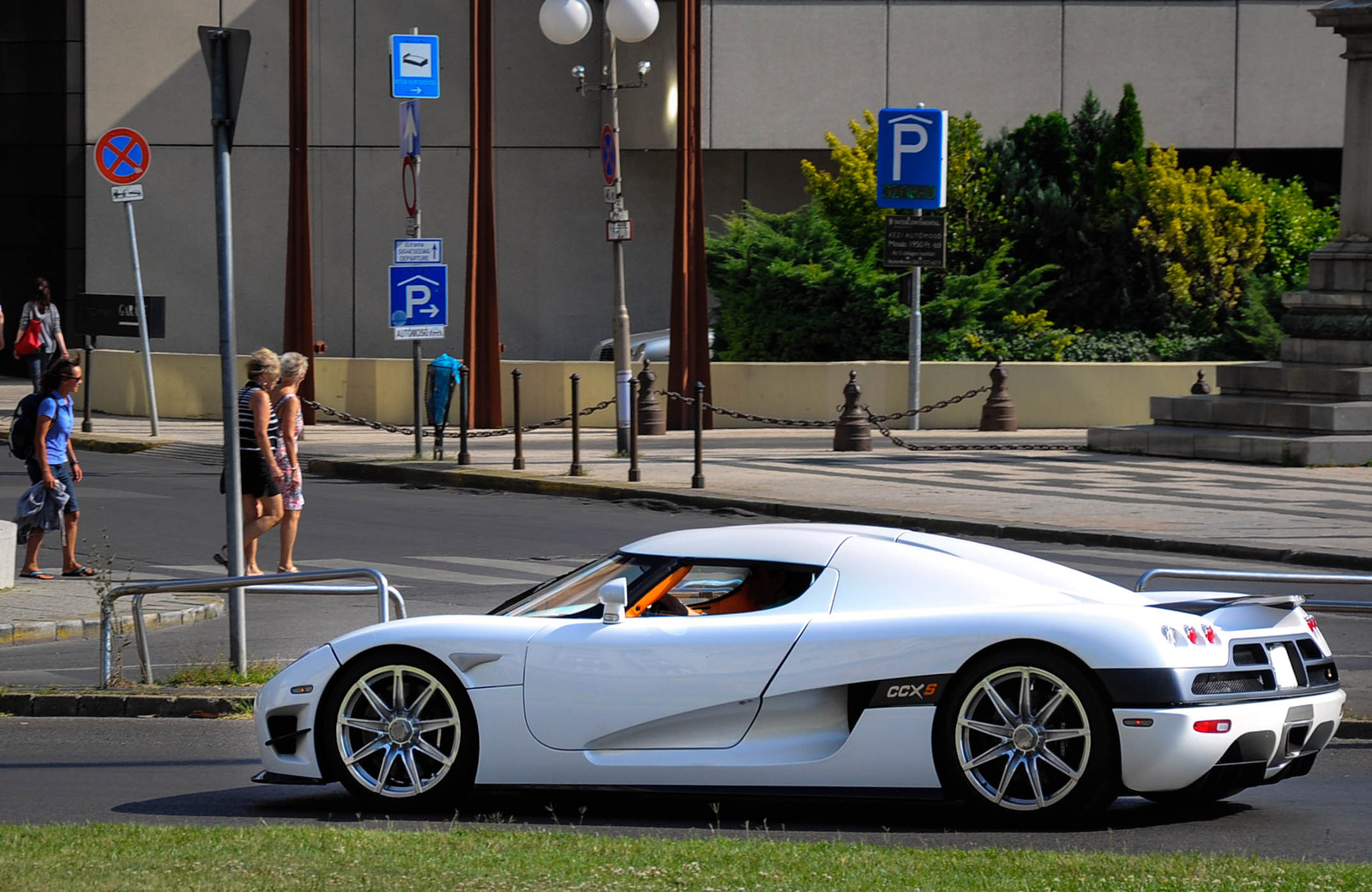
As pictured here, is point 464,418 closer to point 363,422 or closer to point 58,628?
point 363,422

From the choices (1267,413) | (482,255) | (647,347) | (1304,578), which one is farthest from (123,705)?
(647,347)

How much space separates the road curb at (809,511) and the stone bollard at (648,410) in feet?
17.9

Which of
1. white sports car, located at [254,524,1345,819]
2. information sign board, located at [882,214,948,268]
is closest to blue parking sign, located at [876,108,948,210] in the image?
information sign board, located at [882,214,948,268]

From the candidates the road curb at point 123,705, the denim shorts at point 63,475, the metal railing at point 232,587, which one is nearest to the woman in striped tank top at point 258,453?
the denim shorts at point 63,475

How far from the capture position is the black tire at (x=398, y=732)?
754 cm

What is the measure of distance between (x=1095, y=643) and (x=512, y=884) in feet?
7.67

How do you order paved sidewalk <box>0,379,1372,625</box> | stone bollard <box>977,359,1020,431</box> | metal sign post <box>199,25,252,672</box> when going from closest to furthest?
metal sign post <box>199,25,252,672</box> < paved sidewalk <box>0,379,1372,625</box> < stone bollard <box>977,359,1020,431</box>

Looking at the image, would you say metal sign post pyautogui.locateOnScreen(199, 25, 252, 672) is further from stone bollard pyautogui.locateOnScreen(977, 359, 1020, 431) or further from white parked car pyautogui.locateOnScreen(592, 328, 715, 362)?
white parked car pyautogui.locateOnScreen(592, 328, 715, 362)

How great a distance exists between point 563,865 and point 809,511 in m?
12.6

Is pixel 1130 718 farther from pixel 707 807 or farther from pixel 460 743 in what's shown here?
pixel 460 743

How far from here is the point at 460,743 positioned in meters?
7.53

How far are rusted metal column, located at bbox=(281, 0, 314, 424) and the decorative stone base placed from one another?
1132cm

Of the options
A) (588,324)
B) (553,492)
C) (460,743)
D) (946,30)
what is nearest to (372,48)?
(588,324)

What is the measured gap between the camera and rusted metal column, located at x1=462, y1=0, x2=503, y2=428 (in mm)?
28016
